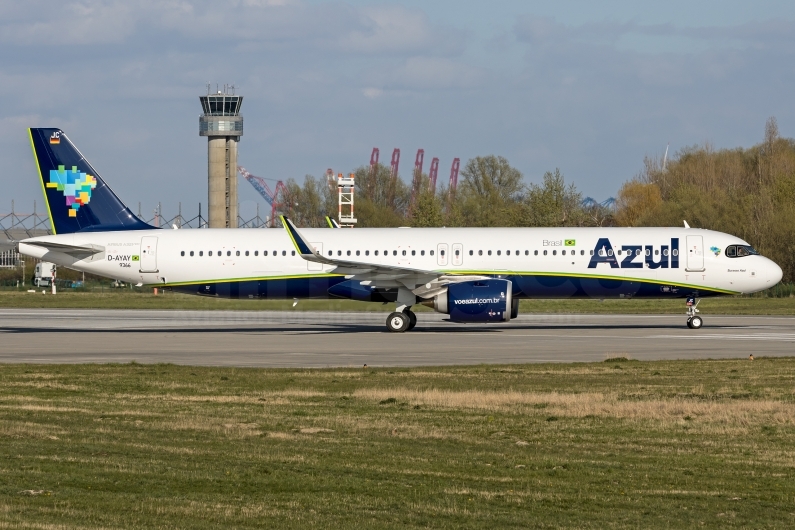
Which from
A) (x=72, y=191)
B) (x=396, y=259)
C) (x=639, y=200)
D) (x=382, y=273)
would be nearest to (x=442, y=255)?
(x=396, y=259)

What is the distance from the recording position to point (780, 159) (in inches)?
3777

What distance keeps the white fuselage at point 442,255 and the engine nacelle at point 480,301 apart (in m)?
1.71

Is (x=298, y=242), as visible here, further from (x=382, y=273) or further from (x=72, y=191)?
(x=72, y=191)

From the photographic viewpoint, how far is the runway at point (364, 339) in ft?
90.6

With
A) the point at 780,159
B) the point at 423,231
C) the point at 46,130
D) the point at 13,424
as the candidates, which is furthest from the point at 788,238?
the point at 13,424

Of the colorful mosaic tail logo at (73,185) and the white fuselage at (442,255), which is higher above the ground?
the colorful mosaic tail logo at (73,185)

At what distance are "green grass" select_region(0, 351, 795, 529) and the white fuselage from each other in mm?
14904

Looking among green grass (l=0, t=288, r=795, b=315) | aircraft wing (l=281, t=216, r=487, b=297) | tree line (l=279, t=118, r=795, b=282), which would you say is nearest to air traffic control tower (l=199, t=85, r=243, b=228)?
tree line (l=279, t=118, r=795, b=282)

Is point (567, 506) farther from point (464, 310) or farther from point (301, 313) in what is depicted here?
point (301, 313)

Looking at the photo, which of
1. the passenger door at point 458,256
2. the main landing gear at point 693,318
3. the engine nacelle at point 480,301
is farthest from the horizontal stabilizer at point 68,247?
the main landing gear at point 693,318

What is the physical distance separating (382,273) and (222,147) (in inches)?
3903

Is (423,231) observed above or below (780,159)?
below

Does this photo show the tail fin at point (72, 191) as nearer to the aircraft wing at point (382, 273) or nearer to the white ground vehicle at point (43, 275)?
the aircraft wing at point (382, 273)

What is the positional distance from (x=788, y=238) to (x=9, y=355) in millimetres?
58604
